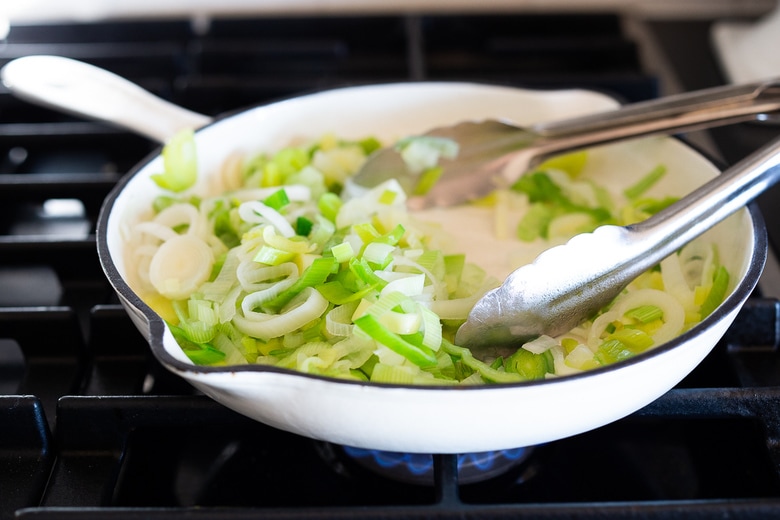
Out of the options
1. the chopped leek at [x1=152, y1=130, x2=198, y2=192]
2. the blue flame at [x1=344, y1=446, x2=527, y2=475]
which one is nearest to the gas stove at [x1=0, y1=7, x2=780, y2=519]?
the blue flame at [x1=344, y1=446, x2=527, y2=475]

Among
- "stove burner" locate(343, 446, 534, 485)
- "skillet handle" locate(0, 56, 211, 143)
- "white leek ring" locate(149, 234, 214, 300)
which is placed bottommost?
"stove burner" locate(343, 446, 534, 485)

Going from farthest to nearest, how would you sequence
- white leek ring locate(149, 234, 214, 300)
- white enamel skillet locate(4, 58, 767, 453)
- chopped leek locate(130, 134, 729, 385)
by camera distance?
white leek ring locate(149, 234, 214, 300)
chopped leek locate(130, 134, 729, 385)
white enamel skillet locate(4, 58, 767, 453)

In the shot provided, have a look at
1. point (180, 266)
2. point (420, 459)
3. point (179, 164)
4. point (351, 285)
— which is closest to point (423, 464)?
point (420, 459)

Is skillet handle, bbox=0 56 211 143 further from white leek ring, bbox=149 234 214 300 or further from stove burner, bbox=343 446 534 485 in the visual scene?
stove burner, bbox=343 446 534 485

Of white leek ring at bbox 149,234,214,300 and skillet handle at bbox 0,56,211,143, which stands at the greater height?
skillet handle at bbox 0,56,211,143

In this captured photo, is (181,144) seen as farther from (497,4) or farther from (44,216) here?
(497,4)

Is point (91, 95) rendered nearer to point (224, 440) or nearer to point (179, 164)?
point (179, 164)

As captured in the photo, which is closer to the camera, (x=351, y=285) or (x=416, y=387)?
(x=416, y=387)
